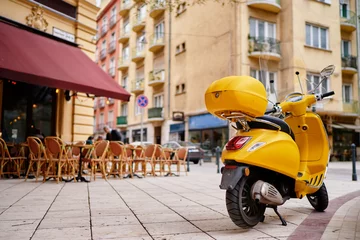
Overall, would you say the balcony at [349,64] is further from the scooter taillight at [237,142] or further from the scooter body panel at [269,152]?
the scooter taillight at [237,142]

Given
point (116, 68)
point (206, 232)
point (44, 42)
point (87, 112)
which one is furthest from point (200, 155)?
point (116, 68)

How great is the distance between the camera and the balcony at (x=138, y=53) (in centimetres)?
3426

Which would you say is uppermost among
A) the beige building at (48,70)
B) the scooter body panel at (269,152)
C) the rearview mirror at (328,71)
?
the beige building at (48,70)

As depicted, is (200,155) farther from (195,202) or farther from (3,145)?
(195,202)

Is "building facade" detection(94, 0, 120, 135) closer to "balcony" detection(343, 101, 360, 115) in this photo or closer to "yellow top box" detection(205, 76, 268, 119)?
"balcony" detection(343, 101, 360, 115)

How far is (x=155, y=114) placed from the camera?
31016mm

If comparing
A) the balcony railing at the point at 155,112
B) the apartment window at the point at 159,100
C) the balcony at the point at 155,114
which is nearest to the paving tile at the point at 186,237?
the balcony at the point at 155,114

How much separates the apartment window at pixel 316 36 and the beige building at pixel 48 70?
15286mm

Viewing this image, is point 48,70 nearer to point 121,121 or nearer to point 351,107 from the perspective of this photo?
point 351,107


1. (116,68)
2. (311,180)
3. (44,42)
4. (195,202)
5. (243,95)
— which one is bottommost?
(195,202)

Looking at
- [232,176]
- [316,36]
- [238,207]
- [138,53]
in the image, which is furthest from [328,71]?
[138,53]

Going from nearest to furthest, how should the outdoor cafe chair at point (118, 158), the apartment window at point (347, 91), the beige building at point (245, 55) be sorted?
the outdoor cafe chair at point (118, 158) < the beige building at point (245, 55) < the apartment window at point (347, 91)

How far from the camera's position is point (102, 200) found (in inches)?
222

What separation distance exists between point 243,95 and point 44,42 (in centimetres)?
823
